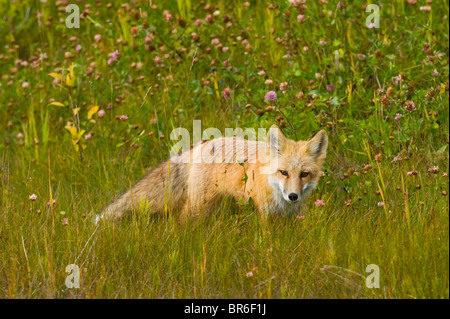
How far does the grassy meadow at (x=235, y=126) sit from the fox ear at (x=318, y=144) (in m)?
0.27

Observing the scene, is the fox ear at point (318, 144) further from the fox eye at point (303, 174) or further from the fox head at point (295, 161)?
the fox eye at point (303, 174)

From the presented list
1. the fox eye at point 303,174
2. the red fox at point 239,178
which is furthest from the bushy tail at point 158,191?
the fox eye at point 303,174

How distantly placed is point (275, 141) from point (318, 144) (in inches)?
13.5

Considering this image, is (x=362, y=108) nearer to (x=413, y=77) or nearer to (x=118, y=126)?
(x=413, y=77)

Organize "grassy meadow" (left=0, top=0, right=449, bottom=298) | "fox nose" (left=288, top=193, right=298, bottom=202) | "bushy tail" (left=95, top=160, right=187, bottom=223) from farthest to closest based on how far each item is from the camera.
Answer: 1. "bushy tail" (left=95, top=160, right=187, bottom=223)
2. "fox nose" (left=288, top=193, right=298, bottom=202)
3. "grassy meadow" (left=0, top=0, right=449, bottom=298)

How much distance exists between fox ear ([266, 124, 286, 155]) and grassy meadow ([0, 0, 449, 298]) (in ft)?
1.01

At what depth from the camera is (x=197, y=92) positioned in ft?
21.6

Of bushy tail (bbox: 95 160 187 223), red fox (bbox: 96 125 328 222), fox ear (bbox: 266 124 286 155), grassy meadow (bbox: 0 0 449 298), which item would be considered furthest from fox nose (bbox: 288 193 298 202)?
bushy tail (bbox: 95 160 187 223)

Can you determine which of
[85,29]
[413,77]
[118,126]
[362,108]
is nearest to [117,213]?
[118,126]

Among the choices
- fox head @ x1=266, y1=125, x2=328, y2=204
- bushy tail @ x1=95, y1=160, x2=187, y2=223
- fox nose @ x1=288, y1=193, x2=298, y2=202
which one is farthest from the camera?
bushy tail @ x1=95, y1=160, x2=187, y2=223

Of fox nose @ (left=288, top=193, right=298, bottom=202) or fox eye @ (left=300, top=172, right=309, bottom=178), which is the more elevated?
fox eye @ (left=300, top=172, right=309, bottom=178)

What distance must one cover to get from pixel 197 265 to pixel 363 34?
11.5 ft

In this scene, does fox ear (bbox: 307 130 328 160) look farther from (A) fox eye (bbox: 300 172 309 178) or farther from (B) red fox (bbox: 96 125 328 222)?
(A) fox eye (bbox: 300 172 309 178)

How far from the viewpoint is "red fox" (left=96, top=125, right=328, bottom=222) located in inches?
A: 185
